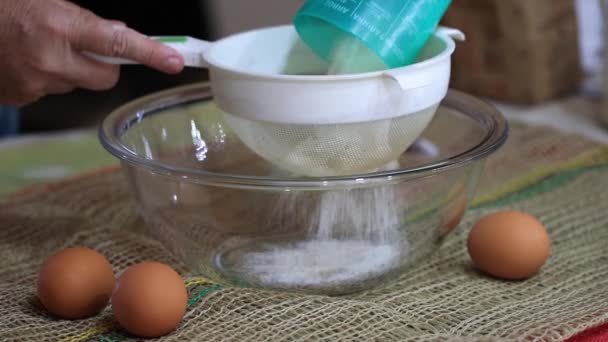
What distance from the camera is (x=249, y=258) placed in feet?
2.39

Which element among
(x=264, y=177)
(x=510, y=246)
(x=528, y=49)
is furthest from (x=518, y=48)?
(x=264, y=177)

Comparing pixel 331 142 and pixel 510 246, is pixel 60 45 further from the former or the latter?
pixel 510 246

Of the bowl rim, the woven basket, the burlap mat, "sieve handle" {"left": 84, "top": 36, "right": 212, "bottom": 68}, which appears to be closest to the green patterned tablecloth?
the burlap mat

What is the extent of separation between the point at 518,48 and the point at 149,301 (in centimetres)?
82

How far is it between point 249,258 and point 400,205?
15 cm

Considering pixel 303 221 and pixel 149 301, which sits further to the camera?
pixel 303 221

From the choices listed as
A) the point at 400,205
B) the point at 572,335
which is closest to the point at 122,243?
the point at 400,205

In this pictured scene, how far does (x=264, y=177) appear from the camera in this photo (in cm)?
63

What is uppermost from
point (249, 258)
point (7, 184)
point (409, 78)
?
point (409, 78)

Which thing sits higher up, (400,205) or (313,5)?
(313,5)

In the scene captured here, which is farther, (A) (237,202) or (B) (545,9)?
(B) (545,9)

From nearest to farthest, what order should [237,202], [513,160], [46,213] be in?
[237,202], [46,213], [513,160]

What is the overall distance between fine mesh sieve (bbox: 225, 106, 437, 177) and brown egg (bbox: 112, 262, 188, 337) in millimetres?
152

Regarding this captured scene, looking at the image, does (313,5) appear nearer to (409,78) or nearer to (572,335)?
(409,78)
